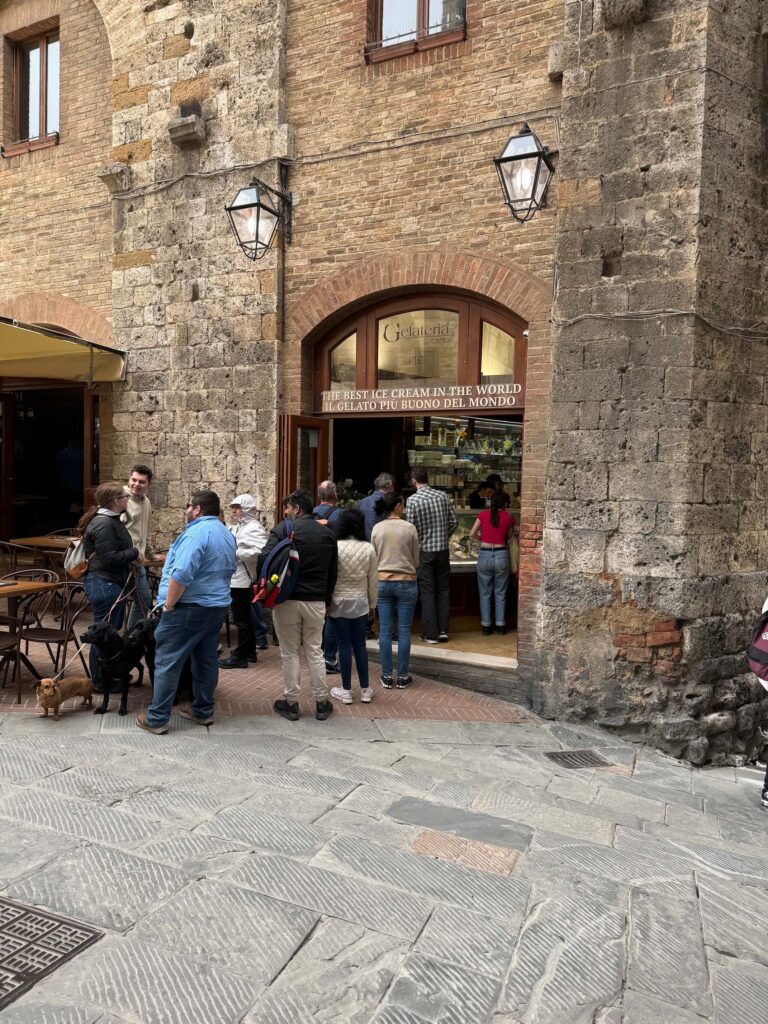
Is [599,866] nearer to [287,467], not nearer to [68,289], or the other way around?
[287,467]

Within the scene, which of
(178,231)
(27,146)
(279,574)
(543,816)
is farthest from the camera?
(27,146)

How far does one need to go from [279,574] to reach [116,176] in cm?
585

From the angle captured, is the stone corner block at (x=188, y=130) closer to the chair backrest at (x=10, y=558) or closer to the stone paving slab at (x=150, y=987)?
the chair backrest at (x=10, y=558)

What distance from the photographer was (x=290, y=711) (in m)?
5.97

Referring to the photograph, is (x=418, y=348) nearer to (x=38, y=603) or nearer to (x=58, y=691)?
(x=38, y=603)

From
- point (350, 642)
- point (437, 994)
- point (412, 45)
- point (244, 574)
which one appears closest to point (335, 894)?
point (437, 994)

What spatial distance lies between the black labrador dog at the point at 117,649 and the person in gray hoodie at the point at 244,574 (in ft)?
4.00

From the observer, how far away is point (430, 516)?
26.2ft

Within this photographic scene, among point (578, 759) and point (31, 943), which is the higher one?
point (31, 943)

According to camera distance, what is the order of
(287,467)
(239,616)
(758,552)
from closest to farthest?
(758,552) → (239,616) → (287,467)

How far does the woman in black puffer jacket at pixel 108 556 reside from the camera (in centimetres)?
583

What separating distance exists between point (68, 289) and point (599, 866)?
8923mm

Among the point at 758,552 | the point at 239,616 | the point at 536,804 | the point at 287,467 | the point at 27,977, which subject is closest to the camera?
the point at 27,977

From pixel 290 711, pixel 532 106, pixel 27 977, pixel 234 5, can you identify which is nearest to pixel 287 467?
pixel 290 711
